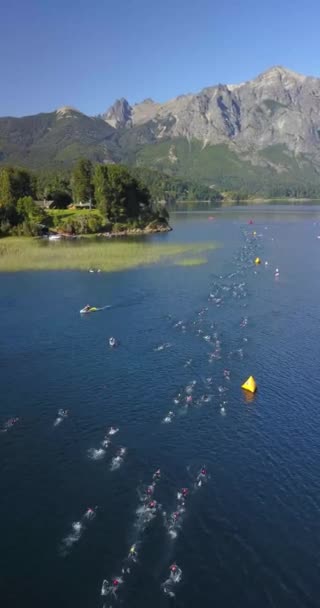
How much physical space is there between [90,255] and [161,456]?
422ft

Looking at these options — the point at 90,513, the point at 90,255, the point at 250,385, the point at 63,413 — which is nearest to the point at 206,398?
the point at 250,385

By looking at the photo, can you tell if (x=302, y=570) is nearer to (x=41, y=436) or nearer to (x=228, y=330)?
(x=41, y=436)

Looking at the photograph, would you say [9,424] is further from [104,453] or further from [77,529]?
[77,529]

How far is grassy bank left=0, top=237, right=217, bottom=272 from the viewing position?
14962 cm

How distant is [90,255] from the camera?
171 meters

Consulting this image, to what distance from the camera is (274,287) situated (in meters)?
121

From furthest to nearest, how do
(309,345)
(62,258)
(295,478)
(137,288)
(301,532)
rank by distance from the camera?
1. (62,258)
2. (137,288)
3. (309,345)
4. (295,478)
5. (301,532)

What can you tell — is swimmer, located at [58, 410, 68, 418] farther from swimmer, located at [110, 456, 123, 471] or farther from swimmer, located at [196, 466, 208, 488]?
swimmer, located at [196, 466, 208, 488]

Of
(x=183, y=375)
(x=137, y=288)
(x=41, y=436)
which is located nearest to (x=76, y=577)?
(x=41, y=436)

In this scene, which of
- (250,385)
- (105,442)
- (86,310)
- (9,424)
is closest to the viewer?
(105,442)

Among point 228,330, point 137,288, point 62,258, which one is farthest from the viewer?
point 62,258

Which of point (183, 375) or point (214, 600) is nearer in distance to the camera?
point (214, 600)

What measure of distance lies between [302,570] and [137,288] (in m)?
87.8

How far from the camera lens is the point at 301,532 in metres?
38.8
